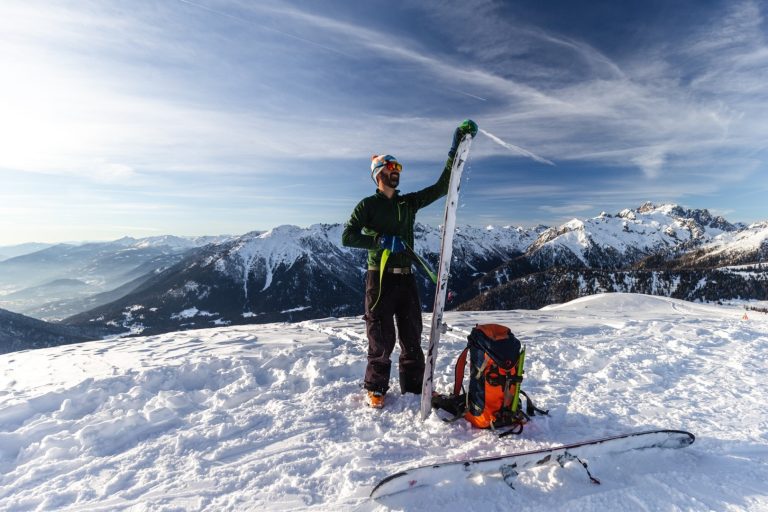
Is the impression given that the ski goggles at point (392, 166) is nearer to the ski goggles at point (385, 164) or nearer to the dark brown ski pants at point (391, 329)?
the ski goggles at point (385, 164)

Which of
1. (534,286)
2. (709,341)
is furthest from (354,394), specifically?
(534,286)

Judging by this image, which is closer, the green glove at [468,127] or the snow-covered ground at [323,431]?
the snow-covered ground at [323,431]

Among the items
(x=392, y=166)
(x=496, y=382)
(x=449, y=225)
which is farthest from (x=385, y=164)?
(x=496, y=382)

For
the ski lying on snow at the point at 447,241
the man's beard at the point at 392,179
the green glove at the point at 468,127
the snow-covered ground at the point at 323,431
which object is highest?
the green glove at the point at 468,127

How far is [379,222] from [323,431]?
310cm

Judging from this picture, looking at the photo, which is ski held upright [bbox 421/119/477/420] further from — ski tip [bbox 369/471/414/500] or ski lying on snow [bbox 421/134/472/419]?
ski tip [bbox 369/471/414/500]

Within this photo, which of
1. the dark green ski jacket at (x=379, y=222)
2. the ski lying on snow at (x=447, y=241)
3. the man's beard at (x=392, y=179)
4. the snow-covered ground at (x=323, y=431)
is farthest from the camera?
the man's beard at (x=392, y=179)

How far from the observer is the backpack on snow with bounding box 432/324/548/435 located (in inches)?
181

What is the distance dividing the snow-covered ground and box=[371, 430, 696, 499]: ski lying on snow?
9 cm

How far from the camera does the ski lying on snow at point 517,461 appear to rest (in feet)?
11.4

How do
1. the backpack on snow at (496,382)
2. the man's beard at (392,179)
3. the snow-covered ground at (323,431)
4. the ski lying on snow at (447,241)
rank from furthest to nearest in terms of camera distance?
the man's beard at (392,179), the ski lying on snow at (447,241), the backpack on snow at (496,382), the snow-covered ground at (323,431)

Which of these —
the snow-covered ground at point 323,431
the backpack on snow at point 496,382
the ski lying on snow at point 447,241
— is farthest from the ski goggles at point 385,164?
the snow-covered ground at point 323,431

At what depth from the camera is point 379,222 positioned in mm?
5742

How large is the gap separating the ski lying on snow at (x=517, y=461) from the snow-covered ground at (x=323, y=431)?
0.09 m
